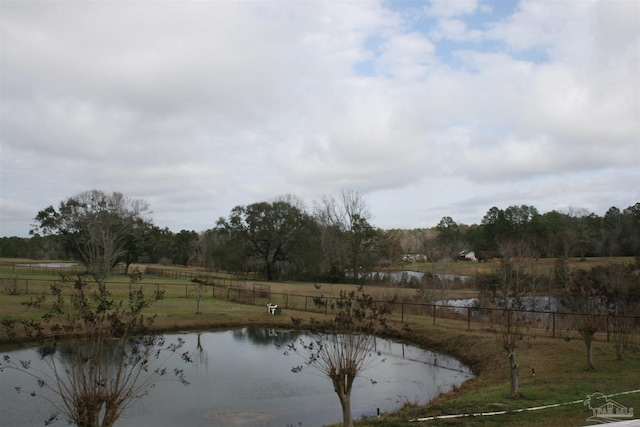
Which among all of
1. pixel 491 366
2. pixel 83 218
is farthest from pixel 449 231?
pixel 491 366

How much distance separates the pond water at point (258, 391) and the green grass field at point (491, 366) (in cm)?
114

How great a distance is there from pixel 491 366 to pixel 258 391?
8.82 meters

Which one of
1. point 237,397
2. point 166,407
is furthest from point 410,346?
point 166,407

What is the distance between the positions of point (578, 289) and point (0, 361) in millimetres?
21937

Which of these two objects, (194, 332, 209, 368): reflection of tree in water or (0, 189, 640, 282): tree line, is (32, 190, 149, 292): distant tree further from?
(194, 332, 209, 368): reflection of tree in water

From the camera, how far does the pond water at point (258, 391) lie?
1324 centimetres

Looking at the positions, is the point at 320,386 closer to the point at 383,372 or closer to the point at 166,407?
the point at 383,372

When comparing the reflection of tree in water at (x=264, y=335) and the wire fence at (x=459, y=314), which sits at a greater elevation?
the wire fence at (x=459, y=314)

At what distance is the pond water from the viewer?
13242 millimetres

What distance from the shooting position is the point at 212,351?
2336 cm

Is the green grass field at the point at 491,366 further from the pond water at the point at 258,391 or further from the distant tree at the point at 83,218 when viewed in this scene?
the distant tree at the point at 83,218

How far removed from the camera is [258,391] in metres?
16.4

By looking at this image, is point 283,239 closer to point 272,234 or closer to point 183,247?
point 272,234

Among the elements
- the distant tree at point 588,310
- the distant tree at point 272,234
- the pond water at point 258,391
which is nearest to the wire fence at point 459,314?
the distant tree at point 588,310
